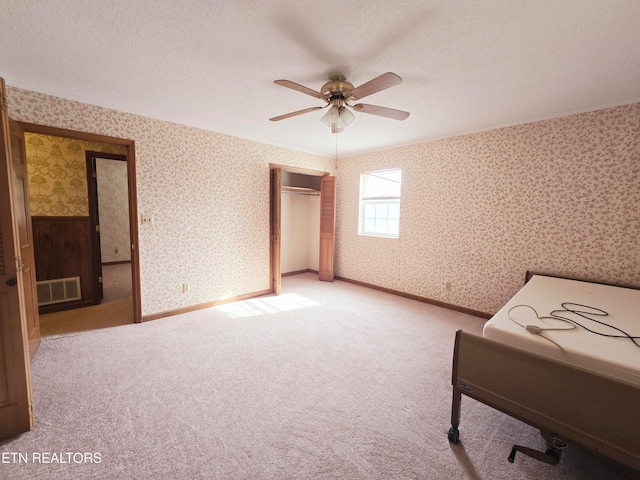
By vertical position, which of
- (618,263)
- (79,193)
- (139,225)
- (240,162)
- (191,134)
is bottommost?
(618,263)

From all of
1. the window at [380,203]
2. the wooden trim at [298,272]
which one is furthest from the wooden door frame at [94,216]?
the window at [380,203]

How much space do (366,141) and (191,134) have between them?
2416 mm

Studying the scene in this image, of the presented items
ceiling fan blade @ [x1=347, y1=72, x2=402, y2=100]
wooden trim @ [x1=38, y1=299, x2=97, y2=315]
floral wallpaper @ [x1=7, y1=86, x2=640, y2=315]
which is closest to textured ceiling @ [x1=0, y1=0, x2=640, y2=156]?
ceiling fan blade @ [x1=347, y1=72, x2=402, y2=100]

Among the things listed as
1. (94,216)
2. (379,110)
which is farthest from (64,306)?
(379,110)

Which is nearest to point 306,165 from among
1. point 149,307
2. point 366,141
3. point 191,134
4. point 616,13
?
point 366,141

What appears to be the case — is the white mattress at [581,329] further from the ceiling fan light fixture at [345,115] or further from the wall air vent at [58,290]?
the wall air vent at [58,290]

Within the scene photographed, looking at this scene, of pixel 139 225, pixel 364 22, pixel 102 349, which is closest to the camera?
pixel 364 22

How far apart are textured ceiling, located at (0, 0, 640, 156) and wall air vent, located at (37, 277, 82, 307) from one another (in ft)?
7.61

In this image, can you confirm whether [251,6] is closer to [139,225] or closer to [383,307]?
[139,225]

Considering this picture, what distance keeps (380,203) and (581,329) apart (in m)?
3.39

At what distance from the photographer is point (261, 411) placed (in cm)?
182

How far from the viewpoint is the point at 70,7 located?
1521 millimetres

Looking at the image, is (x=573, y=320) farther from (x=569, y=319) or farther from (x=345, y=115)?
(x=345, y=115)

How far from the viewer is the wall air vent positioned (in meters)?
3.43
